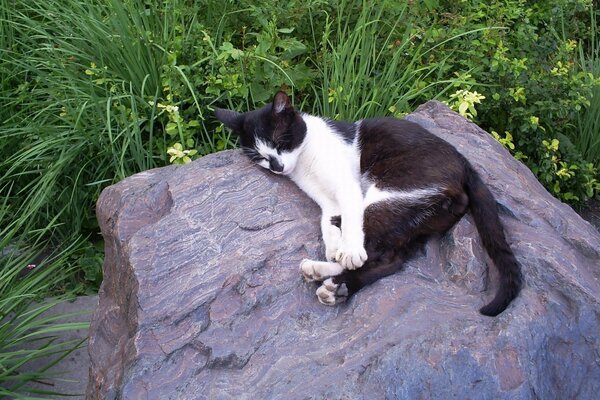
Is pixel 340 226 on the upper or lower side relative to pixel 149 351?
upper

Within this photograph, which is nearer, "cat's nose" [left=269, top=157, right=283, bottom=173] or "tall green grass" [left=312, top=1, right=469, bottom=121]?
"cat's nose" [left=269, top=157, right=283, bottom=173]

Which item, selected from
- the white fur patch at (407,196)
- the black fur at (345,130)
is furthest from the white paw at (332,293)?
the black fur at (345,130)

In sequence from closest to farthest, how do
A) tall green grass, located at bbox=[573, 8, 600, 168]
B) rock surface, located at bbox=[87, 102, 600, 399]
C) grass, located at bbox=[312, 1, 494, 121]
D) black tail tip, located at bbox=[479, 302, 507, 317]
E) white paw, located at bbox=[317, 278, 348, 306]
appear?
rock surface, located at bbox=[87, 102, 600, 399], black tail tip, located at bbox=[479, 302, 507, 317], white paw, located at bbox=[317, 278, 348, 306], grass, located at bbox=[312, 1, 494, 121], tall green grass, located at bbox=[573, 8, 600, 168]

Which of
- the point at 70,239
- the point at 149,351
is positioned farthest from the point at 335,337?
the point at 70,239

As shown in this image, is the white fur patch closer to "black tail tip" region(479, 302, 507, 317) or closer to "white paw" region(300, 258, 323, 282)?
"white paw" region(300, 258, 323, 282)

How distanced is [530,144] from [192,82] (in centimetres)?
190

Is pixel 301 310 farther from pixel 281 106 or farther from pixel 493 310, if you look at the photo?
pixel 281 106

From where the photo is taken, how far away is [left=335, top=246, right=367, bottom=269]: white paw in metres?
2.44

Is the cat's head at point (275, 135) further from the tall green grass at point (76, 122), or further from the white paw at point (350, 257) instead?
the tall green grass at point (76, 122)

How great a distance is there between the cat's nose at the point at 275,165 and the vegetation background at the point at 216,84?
2.56 feet

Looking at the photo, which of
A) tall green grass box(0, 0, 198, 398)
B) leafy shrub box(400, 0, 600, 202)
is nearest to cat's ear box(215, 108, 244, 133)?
tall green grass box(0, 0, 198, 398)

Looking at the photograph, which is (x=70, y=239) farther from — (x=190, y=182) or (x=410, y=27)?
(x=410, y=27)

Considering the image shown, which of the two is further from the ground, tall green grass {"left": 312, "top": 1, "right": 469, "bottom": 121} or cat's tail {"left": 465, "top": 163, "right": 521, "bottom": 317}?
cat's tail {"left": 465, "top": 163, "right": 521, "bottom": 317}

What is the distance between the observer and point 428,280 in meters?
2.44
